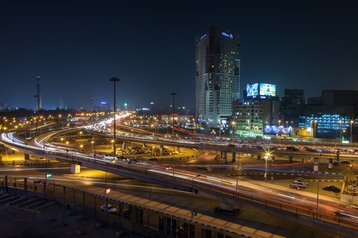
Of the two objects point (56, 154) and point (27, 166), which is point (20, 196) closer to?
point (56, 154)

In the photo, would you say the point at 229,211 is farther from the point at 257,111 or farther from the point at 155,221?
the point at 257,111

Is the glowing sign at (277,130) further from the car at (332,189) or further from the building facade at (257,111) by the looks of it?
the car at (332,189)

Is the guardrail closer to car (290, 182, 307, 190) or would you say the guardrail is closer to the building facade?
car (290, 182, 307, 190)

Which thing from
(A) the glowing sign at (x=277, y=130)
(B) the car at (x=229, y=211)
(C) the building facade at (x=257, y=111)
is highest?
(C) the building facade at (x=257, y=111)

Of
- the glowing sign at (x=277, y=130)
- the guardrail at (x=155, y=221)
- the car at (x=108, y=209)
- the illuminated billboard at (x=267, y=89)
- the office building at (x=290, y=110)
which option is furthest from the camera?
the illuminated billboard at (x=267, y=89)

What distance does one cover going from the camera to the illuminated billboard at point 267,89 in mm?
173875

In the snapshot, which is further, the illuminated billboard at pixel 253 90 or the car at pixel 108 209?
the illuminated billboard at pixel 253 90

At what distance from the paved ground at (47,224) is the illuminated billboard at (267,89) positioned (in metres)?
154

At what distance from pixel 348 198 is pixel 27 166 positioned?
57.4 metres

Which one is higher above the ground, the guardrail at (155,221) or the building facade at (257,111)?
the building facade at (257,111)

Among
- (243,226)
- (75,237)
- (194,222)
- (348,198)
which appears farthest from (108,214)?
(348,198)

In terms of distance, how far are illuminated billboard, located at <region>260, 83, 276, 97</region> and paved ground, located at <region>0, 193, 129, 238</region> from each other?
154m

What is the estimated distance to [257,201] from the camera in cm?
3020

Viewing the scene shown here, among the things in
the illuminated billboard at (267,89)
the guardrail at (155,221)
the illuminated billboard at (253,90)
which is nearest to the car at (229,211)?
the guardrail at (155,221)
